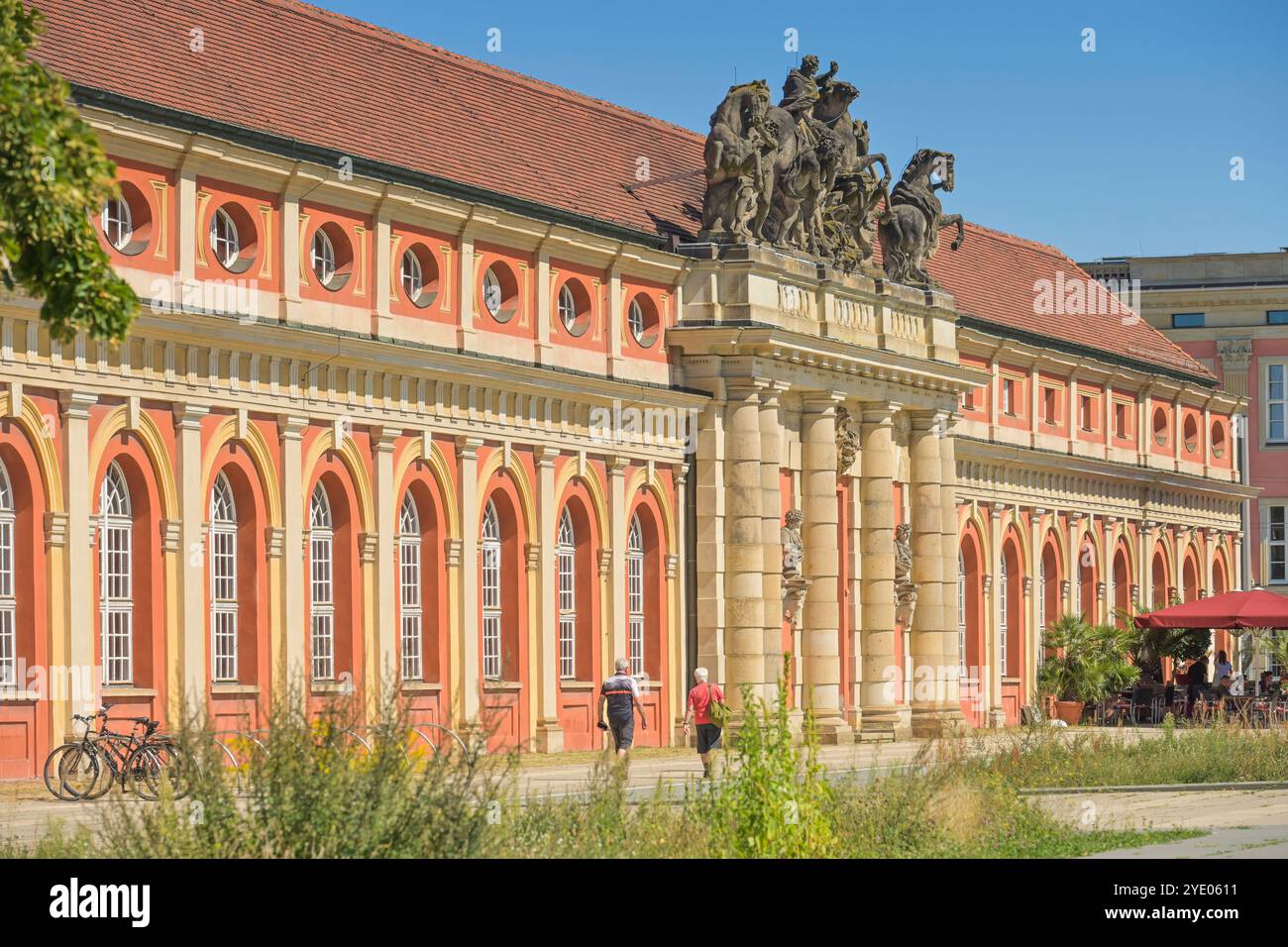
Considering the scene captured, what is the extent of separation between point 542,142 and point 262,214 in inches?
455

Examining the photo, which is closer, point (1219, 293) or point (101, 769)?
point (101, 769)

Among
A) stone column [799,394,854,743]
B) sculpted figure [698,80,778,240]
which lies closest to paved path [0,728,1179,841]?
stone column [799,394,854,743]

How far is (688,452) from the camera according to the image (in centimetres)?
4625

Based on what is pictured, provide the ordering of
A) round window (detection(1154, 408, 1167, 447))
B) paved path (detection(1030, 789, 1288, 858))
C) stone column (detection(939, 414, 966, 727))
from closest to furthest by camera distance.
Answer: paved path (detection(1030, 789, 1288, 858)) → stone column (detection(939, 414, 966, 727)) → round window (detection(1154, 408, 1167, 447))

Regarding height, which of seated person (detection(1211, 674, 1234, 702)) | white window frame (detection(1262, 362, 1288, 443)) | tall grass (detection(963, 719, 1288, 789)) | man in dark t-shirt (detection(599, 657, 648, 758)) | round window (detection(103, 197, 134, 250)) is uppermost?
white window frame (detection(1262, 362, 1288, 443))

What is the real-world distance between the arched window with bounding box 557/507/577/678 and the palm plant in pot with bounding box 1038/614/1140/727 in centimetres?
1918

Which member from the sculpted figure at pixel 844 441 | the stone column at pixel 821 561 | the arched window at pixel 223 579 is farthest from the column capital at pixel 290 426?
the sculpted figure at pixel 844 441

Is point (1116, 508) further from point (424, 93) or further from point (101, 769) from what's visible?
point (101, 769)

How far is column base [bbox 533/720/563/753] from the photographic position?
41.3m

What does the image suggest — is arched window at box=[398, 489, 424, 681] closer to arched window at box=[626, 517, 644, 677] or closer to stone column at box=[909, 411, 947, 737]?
arched window at box=[626, 517, 644, 677]

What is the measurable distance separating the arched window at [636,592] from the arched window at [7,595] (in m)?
15.7

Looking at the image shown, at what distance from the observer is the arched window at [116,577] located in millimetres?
32656
